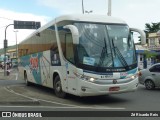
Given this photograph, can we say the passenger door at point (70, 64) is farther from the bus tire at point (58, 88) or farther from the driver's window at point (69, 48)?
Result: the bus tire at point (58, 88)

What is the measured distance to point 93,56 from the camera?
42.5 ft

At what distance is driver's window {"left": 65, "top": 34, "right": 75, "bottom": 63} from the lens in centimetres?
1334

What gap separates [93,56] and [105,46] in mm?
659

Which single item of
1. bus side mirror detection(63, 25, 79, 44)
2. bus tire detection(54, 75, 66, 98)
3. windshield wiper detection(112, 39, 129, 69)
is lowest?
bus tire detection(54, 75, 66, 98)

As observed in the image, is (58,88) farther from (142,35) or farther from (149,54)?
(149,54)

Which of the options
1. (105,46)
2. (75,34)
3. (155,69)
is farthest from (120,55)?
(155,69)

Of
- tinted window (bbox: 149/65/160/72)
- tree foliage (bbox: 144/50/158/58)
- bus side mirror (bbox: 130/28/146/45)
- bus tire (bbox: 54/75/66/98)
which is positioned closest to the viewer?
bus side mirror (bbox: 130/28/146/45)

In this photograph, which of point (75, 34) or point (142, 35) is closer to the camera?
point (75, 34)

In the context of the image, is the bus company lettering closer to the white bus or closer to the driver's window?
the white bus

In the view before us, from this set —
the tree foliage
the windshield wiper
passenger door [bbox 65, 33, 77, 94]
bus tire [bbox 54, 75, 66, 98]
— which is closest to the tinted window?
the windshield wiper

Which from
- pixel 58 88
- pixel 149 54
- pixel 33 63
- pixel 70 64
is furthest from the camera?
pixel 149 54

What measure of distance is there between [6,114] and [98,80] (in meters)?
4.79

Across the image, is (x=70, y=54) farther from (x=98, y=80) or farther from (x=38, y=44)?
(x=38, y=44)

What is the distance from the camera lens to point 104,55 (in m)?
13.1
